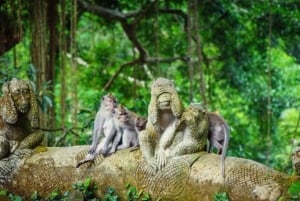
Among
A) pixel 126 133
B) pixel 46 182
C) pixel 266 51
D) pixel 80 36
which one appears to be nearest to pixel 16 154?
pixel 46 182

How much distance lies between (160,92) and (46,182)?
131cm

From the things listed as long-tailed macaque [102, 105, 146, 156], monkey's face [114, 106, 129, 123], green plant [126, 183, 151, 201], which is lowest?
green plant [126, 183, 151, 201]

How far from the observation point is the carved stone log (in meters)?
4.96

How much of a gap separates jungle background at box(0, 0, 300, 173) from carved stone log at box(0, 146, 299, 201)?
2.22 metres

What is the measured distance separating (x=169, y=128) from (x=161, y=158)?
247 mm

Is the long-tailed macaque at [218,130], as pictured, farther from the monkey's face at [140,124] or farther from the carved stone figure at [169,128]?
the monkey's face at [140,124]

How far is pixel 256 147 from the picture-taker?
35.9 ft

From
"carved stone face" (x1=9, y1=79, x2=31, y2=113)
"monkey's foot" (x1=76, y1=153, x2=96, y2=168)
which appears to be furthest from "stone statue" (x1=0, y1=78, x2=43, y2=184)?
"monkey's foot" (x1=76, y1=153, x2=96, y2=168)

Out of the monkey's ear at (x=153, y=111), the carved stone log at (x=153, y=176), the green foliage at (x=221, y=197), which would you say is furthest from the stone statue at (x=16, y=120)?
the green foliage at (x=221, y=197)

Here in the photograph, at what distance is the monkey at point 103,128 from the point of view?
5816 mm

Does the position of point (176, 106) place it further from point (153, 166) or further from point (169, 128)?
point (153, 166)

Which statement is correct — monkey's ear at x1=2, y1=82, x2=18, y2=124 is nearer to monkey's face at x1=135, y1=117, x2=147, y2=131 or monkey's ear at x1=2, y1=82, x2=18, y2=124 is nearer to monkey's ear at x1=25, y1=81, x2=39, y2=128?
monkey's ear at x1=25, y1=81, x2=39, y2=128

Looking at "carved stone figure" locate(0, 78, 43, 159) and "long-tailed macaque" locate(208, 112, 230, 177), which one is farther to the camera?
"carved stone figure" locate(0, 78, 43, 159)

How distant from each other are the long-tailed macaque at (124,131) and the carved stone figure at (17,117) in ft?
2.53
